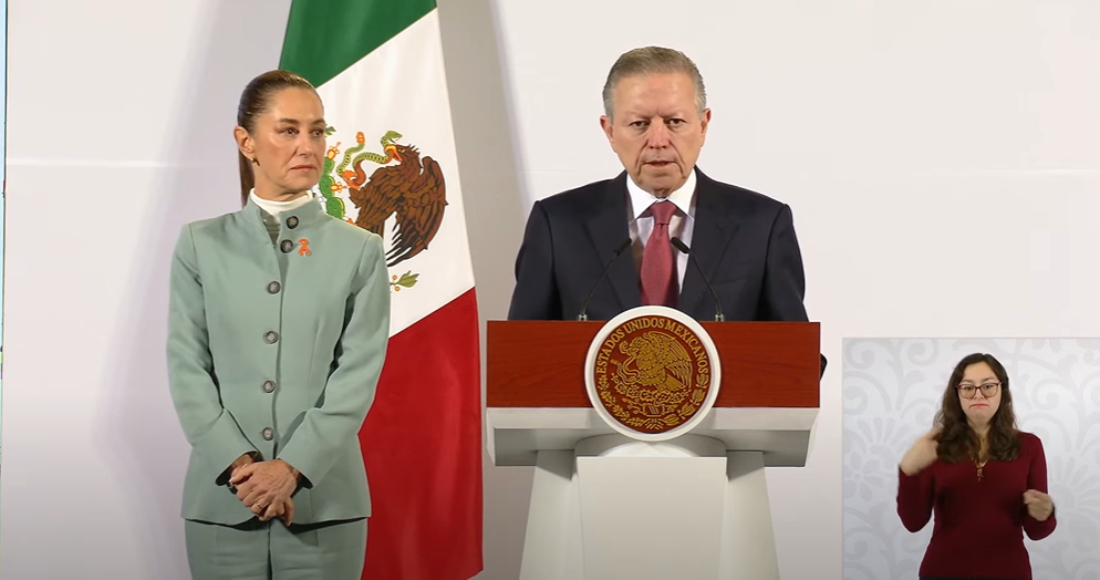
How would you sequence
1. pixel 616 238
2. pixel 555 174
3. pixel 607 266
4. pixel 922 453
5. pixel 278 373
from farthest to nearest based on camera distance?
pixel 555 174 → pixel 922 453 → pixel 278 373 → pixel 616 238 → pixel 607 266

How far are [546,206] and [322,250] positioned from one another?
609mm

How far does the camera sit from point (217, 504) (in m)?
3.05

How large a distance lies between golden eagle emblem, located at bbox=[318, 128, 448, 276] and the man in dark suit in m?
0.67

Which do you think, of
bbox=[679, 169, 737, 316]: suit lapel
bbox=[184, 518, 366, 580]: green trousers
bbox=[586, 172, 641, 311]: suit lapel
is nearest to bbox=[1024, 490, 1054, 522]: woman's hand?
bbox=[679, 169, 737, 316]: suit lapel

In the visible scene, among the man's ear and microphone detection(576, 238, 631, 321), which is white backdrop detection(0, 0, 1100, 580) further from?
microphone detection(576, 238, 631, 321)

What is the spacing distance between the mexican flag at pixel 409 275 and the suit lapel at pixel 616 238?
750mm

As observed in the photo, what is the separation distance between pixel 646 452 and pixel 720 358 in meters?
0.22

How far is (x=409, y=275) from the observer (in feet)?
12.0

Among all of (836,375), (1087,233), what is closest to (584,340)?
(836,375)

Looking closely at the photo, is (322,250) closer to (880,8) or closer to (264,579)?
(264,579)

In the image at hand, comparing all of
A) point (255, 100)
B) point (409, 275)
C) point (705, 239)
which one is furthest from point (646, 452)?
point (255, 100)

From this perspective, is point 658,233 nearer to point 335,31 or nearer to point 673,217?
point 673,217

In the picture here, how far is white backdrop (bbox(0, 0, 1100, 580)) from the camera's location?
3.76m

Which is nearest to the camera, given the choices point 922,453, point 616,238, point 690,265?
point 690,265
